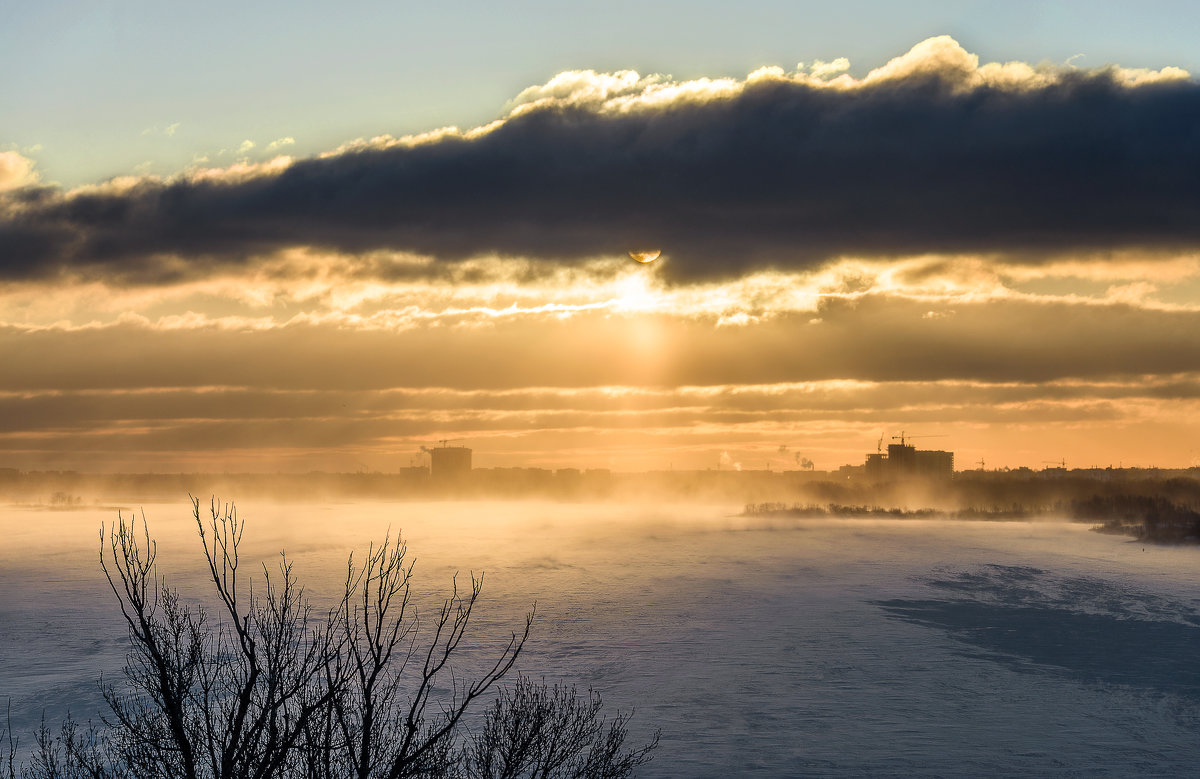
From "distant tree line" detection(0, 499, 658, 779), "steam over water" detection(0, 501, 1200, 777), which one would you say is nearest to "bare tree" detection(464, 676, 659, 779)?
"distant tree line" detection(0, 499, 658, 779)

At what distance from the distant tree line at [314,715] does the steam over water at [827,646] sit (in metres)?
4.64

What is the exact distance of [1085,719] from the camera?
200ft

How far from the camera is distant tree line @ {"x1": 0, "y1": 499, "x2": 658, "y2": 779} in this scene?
2186 centimetres

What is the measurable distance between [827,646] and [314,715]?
61.7m

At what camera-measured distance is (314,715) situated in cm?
3138

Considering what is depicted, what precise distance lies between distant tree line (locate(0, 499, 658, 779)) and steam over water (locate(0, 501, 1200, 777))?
464 cm

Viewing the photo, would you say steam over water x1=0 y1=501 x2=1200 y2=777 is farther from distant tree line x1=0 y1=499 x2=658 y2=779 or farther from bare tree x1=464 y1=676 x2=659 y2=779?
distant tree line x1=0 y1=499 x2=658 y2=779

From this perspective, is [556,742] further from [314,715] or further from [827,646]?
[827,646]

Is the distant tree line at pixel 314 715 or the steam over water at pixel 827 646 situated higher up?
the distant tree line at pixel 314 715

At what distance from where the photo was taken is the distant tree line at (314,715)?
21.9m

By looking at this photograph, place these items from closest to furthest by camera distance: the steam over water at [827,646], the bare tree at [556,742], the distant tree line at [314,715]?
the distant tree line at [314,715], the bare tree at [556,742], the steam over water at [827,646]

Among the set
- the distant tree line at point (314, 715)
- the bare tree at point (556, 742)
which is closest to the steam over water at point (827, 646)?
the bare tree at point (556, 742)

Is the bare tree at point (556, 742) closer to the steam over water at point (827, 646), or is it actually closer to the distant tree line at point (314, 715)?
the distant tree line at point (314, 715)

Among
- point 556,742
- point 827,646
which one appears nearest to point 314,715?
point 556,742
